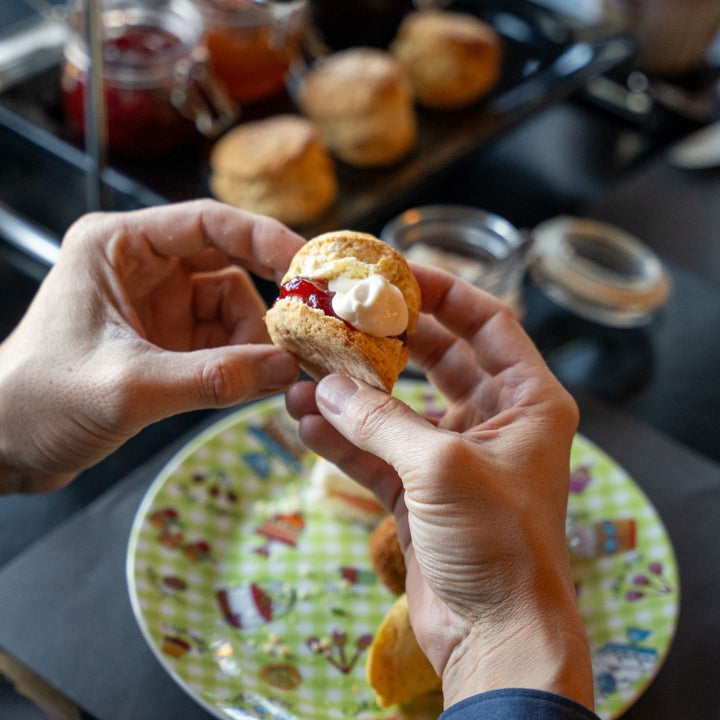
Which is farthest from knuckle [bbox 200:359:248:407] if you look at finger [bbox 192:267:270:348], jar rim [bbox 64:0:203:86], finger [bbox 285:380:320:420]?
jar rim [bbox 64:0:203:86]

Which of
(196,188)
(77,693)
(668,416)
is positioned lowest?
(668,416)

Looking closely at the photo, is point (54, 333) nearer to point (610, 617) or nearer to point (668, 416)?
point (610, 617)

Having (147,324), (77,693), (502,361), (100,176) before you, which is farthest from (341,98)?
(77,693)

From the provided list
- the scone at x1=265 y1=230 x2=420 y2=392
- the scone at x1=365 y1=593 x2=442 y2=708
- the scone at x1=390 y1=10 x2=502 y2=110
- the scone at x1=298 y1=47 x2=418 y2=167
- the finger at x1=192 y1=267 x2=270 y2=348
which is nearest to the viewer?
the scone at x1=265 y1=230 x2=420 y2=392

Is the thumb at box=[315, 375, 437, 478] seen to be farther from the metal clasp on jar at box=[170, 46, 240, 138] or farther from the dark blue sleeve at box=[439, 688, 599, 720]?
the metal clasp on jar at box=[170, 46, 240, 138]

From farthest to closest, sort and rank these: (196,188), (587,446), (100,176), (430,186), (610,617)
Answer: (430,186), (196,188), (100,176), (587,446), (610,617)

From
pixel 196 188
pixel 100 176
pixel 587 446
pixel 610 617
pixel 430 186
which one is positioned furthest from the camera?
pixel 430 186
